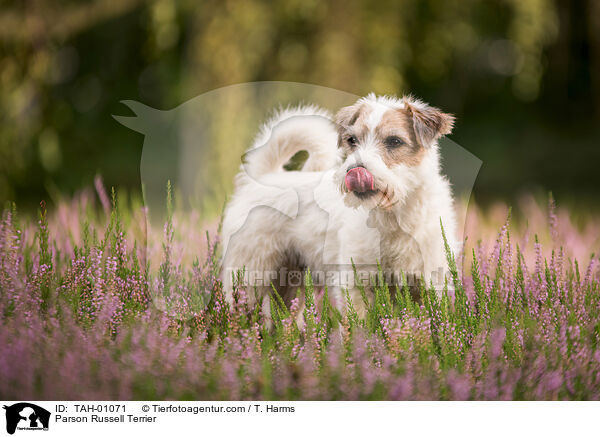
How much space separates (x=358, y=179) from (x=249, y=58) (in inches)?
99.0

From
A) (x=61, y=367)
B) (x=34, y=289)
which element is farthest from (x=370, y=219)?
(x=34, y=289)

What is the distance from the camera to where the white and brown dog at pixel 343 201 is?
2.25 metres

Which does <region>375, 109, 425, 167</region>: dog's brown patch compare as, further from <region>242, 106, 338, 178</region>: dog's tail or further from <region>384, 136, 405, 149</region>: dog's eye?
<region>242, 106, 338, 178</region>: dog's tail

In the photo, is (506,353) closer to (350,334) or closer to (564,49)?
(350,334)

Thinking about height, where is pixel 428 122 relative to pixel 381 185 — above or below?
above

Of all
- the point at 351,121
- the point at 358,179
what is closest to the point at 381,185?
the point at 358,179

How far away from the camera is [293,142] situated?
275 centimetres

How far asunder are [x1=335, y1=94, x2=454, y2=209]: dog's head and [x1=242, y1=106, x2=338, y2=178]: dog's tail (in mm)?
247

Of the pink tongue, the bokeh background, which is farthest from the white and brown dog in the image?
the bokeh background

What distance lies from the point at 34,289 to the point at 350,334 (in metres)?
1.42

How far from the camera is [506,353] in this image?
2.16m
